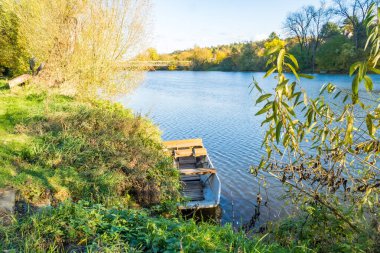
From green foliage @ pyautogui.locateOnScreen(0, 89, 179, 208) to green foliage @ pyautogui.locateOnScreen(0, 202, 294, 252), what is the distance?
1976mm

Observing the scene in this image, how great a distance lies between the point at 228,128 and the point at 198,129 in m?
1.81

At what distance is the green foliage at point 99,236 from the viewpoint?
303 cm

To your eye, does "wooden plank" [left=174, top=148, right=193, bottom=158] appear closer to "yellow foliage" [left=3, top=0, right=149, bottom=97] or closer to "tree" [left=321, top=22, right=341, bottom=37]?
"yellow foliage" [left=3, top=0, right=149, bottom=97]

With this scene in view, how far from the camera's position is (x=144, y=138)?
9.26 meters

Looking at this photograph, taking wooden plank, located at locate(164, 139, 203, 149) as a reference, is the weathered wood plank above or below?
below

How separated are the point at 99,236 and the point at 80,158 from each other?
4.10m

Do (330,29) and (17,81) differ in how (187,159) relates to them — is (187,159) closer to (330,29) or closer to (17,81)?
(17,81)

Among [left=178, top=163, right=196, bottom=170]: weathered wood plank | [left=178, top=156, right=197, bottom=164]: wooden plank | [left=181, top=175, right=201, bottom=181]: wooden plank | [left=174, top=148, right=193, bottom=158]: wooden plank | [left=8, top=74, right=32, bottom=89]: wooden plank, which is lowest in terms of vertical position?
[left=181, top=175, right=201, bottom=181]: wooden plank

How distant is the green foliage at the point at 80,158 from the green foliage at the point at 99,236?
1.98 meters

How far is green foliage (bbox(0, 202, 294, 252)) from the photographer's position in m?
3.03

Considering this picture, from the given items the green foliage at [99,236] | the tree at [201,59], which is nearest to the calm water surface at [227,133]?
the green foliage at [99,236]

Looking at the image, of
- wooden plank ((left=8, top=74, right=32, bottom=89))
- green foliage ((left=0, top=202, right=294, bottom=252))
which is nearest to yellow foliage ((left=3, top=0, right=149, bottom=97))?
wooden plank ((left=8, top=74, right=32, bottom=89))

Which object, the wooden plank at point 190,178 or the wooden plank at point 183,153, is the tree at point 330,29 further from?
the wooden plank at point 190,178

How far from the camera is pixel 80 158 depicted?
22.7 feet
